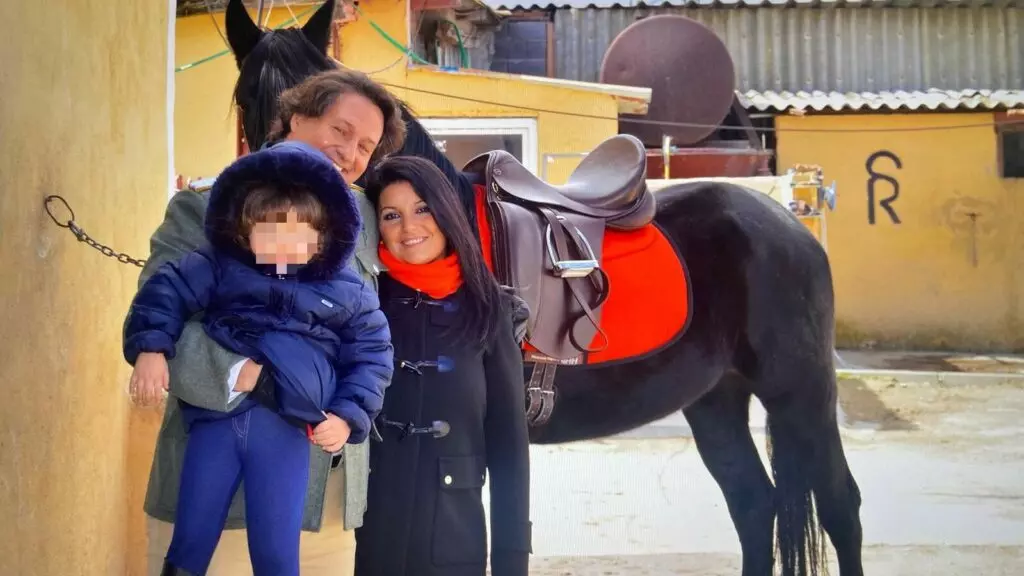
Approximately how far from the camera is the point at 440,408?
A: 1.68 m

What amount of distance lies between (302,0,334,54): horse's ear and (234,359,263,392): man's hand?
106 cm

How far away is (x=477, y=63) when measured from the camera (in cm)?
994

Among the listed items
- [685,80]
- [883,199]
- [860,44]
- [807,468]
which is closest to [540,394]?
[807,468]

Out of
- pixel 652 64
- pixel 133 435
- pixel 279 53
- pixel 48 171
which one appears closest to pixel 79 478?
pixel 133 435

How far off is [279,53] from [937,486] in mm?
4301

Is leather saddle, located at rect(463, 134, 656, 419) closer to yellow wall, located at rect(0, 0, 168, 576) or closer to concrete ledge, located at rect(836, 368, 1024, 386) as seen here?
yellow wall, located at rect(0, 0, 168, 576)

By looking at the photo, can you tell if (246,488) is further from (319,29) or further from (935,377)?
(935,377)

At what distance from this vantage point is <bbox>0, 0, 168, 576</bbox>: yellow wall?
1.59m

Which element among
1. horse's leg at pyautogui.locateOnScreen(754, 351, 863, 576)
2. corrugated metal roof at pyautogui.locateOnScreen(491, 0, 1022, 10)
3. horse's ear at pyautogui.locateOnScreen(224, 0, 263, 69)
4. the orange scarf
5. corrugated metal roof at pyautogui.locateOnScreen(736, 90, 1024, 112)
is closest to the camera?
the orange scarf

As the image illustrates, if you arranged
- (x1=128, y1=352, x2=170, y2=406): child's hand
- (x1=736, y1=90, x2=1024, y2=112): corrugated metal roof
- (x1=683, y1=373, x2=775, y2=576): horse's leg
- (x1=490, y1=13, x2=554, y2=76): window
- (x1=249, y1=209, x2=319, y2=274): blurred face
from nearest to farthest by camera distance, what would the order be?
(x1=128, y1=352, x2=170, y2=406): child's hand
(x1=249, y1=209, x2=319, y2=274): blurred face
(x1=683, y1=373, x2=775, y2=576): horse's leg
(x1=736, y1=90, x2=1024, y2=112): corrugated metal roof
(x1=490, y1=13, x2=554, y2=76): window

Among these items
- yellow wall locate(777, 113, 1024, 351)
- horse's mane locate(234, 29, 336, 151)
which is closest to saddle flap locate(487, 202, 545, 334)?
horse's mane locate(234, 29, 336, 151)

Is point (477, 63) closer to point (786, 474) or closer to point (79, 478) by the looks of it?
point (786, 474)

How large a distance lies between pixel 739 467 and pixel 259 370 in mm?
2174

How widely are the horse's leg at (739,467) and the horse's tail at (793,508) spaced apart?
0.13m
